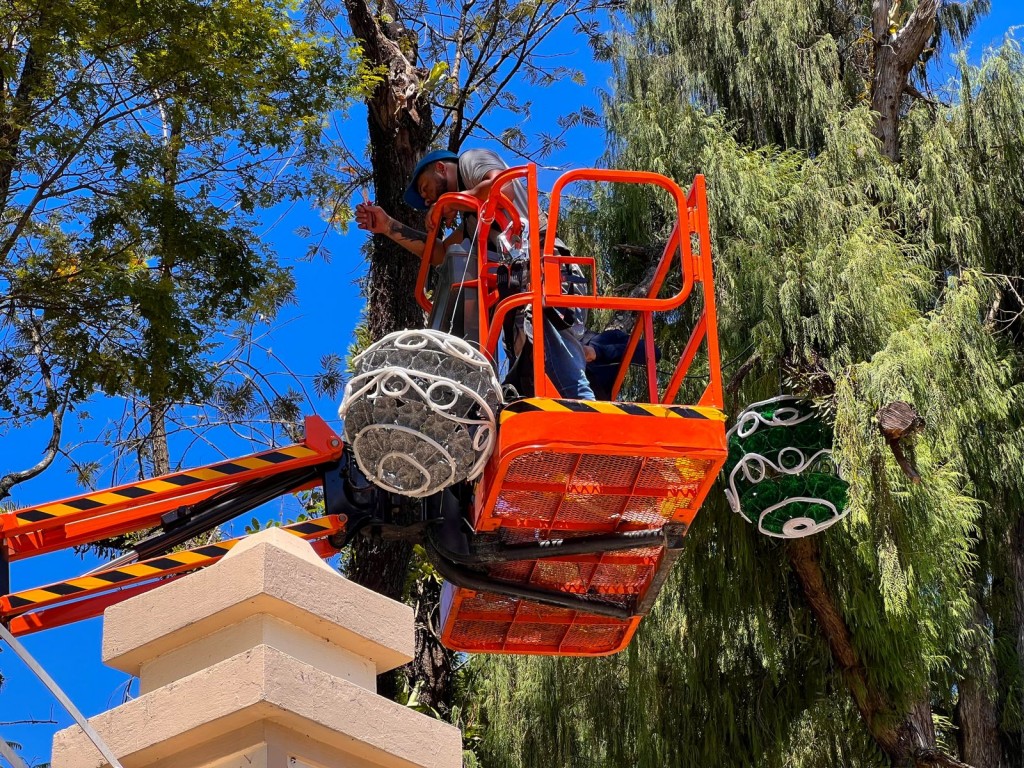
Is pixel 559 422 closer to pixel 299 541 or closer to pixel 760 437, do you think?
pixel 299 541

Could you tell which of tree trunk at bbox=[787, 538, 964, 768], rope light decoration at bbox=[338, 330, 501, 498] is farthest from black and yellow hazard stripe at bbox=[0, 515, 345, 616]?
tree trunk at bbox=[787, 538, 964, 768]

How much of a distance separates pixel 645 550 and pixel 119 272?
4369 mm

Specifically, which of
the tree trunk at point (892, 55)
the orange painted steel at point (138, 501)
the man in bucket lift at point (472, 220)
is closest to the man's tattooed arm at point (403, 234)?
the man in bucket lift at point (472, 220)

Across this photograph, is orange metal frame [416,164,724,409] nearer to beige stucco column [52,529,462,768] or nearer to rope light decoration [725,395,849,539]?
rope light decoration [725,395,849,539]

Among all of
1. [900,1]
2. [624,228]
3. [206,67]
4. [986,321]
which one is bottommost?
[986,321]

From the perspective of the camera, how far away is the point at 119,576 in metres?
7.23

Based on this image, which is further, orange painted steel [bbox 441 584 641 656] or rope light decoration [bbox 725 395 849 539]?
rope light decoration [bbox 725 395 849 539]

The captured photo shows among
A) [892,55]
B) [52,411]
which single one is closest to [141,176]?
[52,411]

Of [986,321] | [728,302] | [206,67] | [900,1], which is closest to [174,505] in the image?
[206,67]

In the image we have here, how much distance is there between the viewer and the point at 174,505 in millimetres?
7594

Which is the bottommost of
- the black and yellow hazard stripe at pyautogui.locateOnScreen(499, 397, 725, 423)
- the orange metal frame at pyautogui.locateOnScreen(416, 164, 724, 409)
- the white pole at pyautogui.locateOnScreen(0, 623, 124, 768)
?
the white pole at pyautogui.locateOnScreen(0, 623, 124, 768)

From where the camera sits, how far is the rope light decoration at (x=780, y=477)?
8664mm

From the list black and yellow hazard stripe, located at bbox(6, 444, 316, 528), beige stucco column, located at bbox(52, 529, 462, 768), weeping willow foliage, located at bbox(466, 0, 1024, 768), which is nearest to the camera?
beige stucco column, located at bbox(52, 529, 462, 768)

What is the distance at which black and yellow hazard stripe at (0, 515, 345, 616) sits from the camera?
23.0 ft
